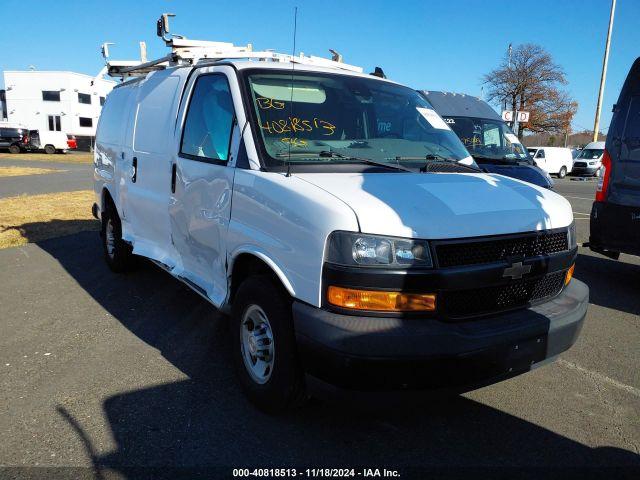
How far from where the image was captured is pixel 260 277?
308 centimetres

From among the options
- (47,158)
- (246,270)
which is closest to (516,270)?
(246,270)

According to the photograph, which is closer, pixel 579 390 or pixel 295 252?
pixel 295 252

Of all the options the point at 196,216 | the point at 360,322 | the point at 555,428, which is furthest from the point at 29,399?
the point at 555,428

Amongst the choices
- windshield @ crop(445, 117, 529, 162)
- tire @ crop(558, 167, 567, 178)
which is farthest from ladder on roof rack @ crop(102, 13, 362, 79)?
tire @ crop(558, 167, 567, 178)

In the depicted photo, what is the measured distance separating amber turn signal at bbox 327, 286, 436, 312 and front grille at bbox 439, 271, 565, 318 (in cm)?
15

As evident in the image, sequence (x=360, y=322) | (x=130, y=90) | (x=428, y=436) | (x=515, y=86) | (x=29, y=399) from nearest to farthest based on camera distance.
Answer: (x=360, y=322) < (x=428, y=436) < (x=29, y=399) < (x=130, y=90) < (x=515, y=86)

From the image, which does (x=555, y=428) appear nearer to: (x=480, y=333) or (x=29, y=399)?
(x=480, y=333)

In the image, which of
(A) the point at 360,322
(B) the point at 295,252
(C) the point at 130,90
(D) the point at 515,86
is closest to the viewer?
(A) the point at 360,322

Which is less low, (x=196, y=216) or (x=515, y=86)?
(x=515, y=86)

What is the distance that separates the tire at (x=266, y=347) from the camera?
9.23 ft

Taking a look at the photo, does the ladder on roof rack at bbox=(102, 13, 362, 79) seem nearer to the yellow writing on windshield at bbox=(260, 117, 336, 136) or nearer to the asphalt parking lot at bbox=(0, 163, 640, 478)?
the yellow writing on windshield at bbox=(260, 117, 336, 136)

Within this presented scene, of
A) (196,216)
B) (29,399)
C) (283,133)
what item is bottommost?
(29,399)

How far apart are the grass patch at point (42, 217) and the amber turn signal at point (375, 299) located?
700 centimetres

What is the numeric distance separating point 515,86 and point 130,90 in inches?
1692
